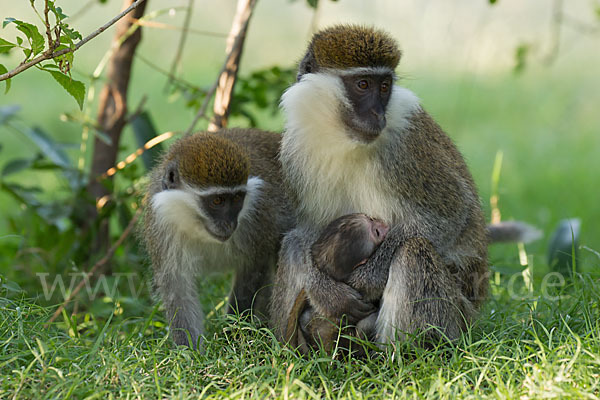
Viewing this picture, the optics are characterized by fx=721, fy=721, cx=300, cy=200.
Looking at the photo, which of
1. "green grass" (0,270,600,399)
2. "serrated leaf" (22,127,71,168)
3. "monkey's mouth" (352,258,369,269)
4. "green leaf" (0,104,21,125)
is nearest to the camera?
"green grass" (0,270,600,399)

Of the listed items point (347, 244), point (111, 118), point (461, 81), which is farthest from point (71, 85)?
point (461, 81)

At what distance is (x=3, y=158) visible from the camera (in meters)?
9.06

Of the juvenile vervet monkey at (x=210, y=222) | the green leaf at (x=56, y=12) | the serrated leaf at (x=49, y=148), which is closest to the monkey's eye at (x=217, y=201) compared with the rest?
the juvenile vervet monkey at (x=210, y=222)

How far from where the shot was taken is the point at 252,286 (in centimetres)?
451

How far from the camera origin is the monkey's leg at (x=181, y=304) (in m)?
4.18

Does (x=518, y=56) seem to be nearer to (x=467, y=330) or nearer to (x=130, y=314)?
(x=467, y=330)

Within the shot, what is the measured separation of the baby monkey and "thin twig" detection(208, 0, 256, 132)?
175 centimetres

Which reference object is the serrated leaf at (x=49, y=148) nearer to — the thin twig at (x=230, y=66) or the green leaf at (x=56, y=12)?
the thin twig at (x=230, y=66)

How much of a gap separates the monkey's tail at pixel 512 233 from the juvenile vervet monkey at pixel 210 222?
161 centimetres

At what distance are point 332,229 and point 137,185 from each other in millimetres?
2141

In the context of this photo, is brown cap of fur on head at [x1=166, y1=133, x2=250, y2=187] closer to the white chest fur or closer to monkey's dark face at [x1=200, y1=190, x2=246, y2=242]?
monkey's dark face at [x1=200, y1=190, x2=246, y2=242]

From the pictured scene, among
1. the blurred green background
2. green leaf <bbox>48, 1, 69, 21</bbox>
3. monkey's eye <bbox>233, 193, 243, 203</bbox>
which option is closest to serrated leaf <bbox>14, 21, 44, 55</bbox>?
green leaf <bbox>48, 1, 69, 21</bbox>

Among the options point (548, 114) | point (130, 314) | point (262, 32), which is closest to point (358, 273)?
point (130, 314)

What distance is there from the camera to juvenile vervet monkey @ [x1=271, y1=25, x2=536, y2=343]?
12.1ft
